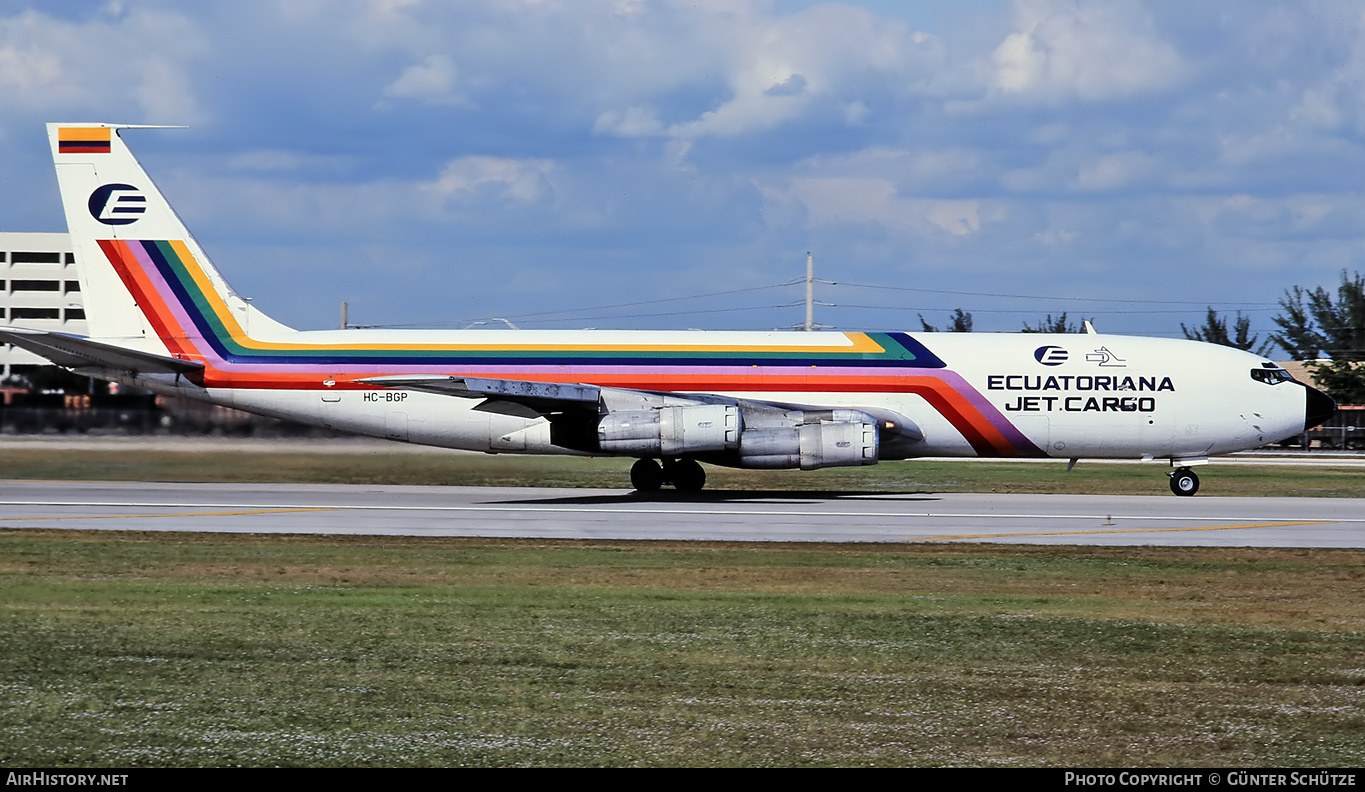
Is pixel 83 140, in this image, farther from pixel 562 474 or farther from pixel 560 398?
pixel 562 474

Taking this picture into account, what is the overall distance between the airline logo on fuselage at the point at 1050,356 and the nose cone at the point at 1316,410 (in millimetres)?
6102

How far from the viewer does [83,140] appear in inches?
1273

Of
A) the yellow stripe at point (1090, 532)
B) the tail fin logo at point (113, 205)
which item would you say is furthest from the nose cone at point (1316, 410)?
the tail fin logo at point (113, 205)

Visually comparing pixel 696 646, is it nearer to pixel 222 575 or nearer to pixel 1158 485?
pixel 222 575

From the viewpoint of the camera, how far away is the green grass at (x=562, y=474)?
31031 millimetres

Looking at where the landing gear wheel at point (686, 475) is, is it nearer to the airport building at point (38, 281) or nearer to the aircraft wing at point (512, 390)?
the aircraft wing at point (512, 390)

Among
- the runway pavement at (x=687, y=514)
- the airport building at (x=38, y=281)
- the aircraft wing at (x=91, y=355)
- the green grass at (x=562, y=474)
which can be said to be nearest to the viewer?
the runway pavement at (x=687, y=514)

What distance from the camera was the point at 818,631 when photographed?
1253cm

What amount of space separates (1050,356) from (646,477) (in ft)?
33.3

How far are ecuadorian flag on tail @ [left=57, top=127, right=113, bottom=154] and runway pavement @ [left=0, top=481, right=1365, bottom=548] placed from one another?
325 inches

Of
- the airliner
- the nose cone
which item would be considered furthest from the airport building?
the nose cone

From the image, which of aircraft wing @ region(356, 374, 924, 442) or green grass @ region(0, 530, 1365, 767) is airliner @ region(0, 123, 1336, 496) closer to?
aircraft wing @ region(356, 374, 924, 442)
